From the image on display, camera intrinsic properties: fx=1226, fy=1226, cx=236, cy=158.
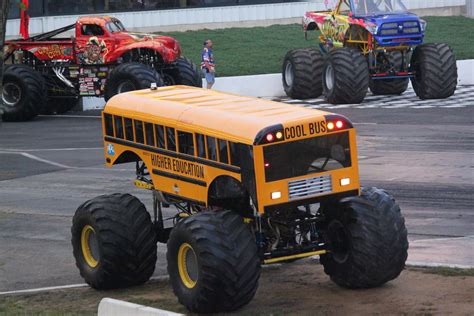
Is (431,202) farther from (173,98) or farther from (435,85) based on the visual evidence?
(435,85)

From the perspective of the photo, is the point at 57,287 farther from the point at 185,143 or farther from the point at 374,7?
the point at 374,7

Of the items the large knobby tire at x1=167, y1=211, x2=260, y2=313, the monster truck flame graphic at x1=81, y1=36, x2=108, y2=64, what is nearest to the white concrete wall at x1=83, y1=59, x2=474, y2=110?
the monster truck flame graphic at x1=81, y1=36, x2=108, y2=64

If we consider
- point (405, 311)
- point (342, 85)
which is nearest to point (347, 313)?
point (405, 311)

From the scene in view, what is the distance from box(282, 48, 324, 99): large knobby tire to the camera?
2994 cm

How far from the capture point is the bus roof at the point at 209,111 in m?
10.5

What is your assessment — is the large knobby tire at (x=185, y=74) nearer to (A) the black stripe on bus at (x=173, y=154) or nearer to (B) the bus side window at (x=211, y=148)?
(A) the black stripe on bus at (x=173, y=154)

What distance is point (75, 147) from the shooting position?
23.4 meters

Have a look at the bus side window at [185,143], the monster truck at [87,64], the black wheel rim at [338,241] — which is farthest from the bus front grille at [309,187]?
the monster truck at [87,64]

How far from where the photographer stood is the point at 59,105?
29.9 m

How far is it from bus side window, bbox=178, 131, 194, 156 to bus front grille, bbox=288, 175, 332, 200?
44.5 inches

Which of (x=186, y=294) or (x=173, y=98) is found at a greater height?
(x=173, y=98)

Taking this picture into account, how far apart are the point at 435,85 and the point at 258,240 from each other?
18.7 meters

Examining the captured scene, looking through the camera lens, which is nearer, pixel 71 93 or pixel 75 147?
pixel 75 147

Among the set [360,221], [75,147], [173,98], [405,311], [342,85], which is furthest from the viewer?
[342,85]
